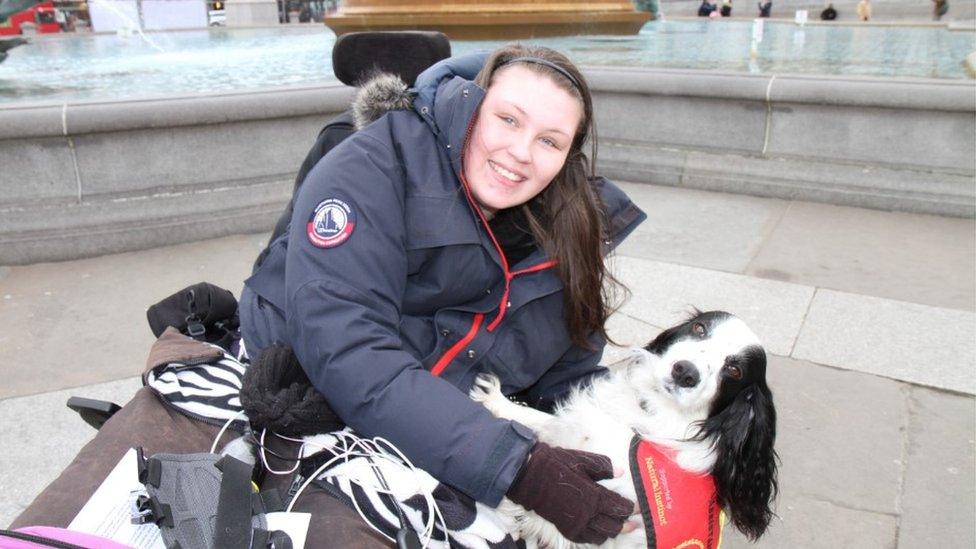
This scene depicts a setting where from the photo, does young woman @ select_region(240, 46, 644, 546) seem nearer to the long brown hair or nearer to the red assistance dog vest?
the long brown hair

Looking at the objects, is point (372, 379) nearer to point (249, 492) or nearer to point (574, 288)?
point (249, 492)

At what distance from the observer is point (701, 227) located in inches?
249

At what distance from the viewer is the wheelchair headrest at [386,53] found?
318 centimetres

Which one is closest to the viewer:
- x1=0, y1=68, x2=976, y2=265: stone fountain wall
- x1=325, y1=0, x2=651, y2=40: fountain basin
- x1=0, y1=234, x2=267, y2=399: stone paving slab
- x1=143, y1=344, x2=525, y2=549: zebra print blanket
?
x1=143, y1=344, x2=525, y2=549: zebra print blanket

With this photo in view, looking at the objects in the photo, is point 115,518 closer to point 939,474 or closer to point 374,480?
point 374,480

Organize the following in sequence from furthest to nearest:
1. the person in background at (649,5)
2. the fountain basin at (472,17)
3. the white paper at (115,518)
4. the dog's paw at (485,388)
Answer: the person in background at (649,5)
the fountain basin at (472,17)
the dog's paw at (485,388)
the white paper at (115,518)

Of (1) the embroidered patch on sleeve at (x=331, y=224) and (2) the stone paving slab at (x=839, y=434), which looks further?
(2) the stone paving slab at (x=839, y=434)

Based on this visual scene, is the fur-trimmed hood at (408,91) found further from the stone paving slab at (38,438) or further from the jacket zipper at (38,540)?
the stone paving slab at (38,438)

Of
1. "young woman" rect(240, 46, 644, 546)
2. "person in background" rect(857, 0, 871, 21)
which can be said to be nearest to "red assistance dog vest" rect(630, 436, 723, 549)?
"young woman" rect(240, 46, 644, 546)

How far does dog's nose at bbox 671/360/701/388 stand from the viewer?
2.55 meters

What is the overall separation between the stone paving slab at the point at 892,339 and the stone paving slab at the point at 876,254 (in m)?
0.23

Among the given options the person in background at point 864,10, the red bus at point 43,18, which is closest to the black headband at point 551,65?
the person in background at point 864,10

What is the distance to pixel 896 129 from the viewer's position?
6.42 metres

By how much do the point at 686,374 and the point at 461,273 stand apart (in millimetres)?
821
